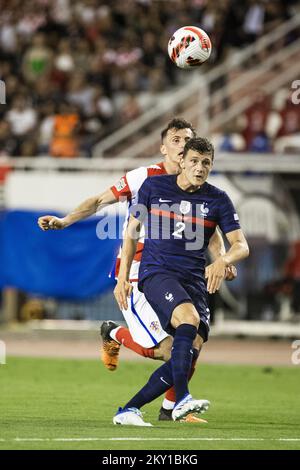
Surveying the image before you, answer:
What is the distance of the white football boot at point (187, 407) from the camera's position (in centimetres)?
920

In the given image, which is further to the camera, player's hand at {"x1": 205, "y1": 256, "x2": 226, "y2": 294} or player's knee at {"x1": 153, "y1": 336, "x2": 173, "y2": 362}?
player's knee at {"x1": 153, "y1": 336, "x2": 173, "y2": 362}

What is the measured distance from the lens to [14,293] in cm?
2356

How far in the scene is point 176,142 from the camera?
10805 mm

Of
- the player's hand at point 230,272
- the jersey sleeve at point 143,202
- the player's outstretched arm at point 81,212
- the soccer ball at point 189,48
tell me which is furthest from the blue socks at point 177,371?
the soccer ball at point 189,48

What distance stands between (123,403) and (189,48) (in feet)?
11.4

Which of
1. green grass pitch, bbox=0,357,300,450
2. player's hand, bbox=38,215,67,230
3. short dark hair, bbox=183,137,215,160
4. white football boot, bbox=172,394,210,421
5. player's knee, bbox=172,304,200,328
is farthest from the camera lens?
player's hand, bbox=38,215,67,230

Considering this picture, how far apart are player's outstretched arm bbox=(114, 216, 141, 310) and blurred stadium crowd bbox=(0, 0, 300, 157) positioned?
1267 cm

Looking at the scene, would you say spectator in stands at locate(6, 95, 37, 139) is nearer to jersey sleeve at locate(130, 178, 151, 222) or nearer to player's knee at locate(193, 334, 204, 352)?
jersey sleeve at locate(130, 178, 151, 222)

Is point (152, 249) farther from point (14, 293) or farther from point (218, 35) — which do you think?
point (218, 35)

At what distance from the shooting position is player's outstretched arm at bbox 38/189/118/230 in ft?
34.6

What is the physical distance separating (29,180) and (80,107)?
2712 millimetres

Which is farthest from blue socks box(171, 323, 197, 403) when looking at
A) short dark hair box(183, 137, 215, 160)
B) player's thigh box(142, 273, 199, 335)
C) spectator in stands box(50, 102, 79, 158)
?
spectator in stands box(50, 102, 79, 158)

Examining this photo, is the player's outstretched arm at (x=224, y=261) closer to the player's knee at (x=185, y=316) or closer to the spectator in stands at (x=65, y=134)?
the player's knee at (x=185, y=316)
